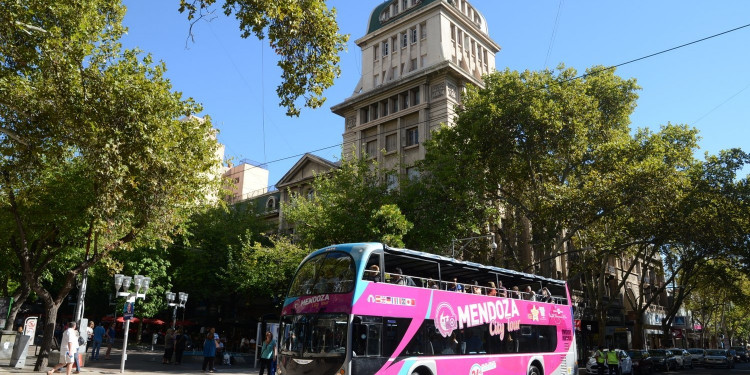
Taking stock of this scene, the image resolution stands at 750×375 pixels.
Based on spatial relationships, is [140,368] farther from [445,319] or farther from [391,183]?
[391,183]

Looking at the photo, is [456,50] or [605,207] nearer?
[605,207]

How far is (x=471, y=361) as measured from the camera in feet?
45.9

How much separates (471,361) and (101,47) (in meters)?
13.8

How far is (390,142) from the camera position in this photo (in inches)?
1656

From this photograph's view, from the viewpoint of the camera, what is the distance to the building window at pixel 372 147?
42.8m

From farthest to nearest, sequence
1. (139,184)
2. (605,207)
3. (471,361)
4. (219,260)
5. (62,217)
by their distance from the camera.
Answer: (219,260)
(605,207)
(62,217)
(139,184)
(471,361)

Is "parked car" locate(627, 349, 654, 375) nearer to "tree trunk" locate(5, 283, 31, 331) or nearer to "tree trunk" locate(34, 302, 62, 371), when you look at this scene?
"tree trunk" locate(34, 302, 62, 371)

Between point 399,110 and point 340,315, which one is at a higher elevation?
point 399,110

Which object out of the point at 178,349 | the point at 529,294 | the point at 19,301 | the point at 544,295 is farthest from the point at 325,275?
the point at 19,301

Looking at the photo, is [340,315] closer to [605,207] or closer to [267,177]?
[605,207]

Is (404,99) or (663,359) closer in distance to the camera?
(663,359)

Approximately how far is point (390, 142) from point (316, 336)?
1223 inches

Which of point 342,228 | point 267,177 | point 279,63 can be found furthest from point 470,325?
point 267,177

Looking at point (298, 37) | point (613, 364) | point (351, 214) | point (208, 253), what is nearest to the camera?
point (298, 37)
